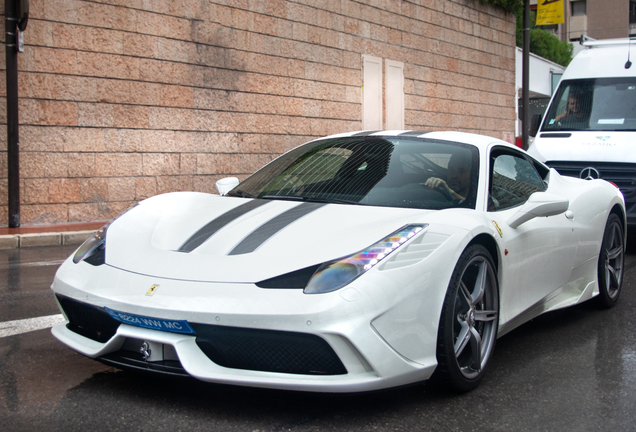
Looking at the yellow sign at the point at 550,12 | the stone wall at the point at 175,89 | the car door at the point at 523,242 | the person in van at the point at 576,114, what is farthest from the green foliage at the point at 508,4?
the car door at the point at 523,242

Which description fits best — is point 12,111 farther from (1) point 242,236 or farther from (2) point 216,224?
(1) point 242,236

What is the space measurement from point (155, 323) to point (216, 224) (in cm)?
74

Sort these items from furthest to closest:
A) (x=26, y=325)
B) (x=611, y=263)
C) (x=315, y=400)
A: (x=611, y=263), (x=26, y=325), (x=315, y=400)

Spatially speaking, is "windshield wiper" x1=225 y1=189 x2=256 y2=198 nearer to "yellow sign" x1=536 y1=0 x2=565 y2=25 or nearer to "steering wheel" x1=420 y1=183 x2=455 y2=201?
"steering wheel" x1=420 y1=183 x2=455 y2=201

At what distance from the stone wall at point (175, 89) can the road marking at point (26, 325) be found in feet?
20.4

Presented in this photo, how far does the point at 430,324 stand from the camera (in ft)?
8.70

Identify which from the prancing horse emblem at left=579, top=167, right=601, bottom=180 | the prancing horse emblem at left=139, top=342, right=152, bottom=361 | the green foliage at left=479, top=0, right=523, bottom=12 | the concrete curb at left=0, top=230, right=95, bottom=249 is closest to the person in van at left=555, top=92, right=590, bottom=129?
the prancing horse emblem at left=579, top=167, right=601, bottom=180

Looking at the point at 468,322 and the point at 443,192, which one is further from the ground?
the point at 443,192

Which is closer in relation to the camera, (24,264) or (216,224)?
(216,224)

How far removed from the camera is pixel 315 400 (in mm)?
2752

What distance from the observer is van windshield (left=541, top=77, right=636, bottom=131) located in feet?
26.3

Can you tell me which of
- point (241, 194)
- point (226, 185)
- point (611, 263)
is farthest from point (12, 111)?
point (611, 263)

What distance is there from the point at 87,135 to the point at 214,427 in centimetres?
883

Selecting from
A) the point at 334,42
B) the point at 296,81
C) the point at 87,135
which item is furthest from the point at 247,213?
the point at 334,42
